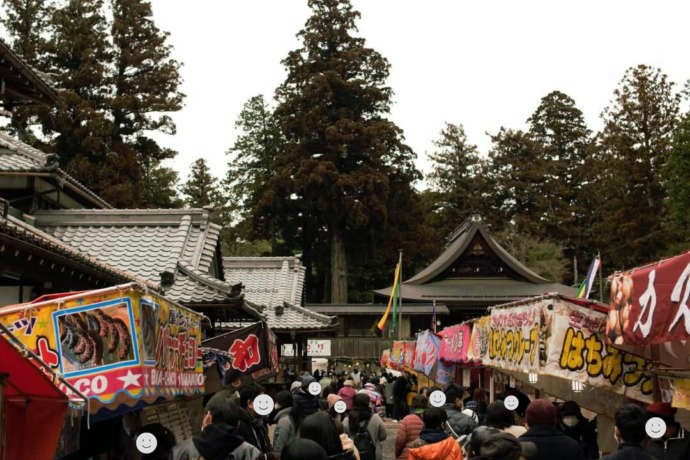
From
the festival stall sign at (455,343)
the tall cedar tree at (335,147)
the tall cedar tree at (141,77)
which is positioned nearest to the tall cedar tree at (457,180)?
the tall cedar tree at (335,147)

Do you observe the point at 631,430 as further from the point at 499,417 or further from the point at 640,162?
the point at 640,162

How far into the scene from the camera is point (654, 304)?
6.37 meters

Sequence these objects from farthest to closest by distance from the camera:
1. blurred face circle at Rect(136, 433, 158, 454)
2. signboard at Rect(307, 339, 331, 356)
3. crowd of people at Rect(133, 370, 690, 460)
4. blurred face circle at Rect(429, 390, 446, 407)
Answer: signboard at Rect(307, 339, 331, 356)
blurred face circle at Rect(429, 390, 446, 407)
blurred face circle at Rect(136, 433, 158, 454)
crowd of people at Rect(133, 370, 690, 460)

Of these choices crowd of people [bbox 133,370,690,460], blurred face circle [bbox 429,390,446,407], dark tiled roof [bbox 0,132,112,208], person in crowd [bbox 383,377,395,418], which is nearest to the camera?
crowd of people [bbox 133,370,690,460]

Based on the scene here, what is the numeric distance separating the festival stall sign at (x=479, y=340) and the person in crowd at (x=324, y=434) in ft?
17.4

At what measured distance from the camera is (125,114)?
40.7 m

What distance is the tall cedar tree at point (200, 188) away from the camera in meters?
63.3

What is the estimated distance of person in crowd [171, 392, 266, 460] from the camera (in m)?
6.05

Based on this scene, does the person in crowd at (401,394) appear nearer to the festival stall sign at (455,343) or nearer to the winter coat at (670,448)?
the festival stall sign at (455,343)

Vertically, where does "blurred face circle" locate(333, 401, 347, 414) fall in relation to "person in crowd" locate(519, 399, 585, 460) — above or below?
below

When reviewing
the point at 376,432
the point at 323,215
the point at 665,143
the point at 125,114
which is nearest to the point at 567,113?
the point at 665,143

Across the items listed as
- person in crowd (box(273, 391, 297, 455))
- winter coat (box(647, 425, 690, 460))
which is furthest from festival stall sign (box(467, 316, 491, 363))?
winter coat (box(647, 425, 690, 460))

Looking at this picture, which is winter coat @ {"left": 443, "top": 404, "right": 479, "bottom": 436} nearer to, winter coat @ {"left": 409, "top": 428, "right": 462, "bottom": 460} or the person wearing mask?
the person wearing mask

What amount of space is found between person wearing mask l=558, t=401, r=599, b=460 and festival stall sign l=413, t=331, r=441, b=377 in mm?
7945
